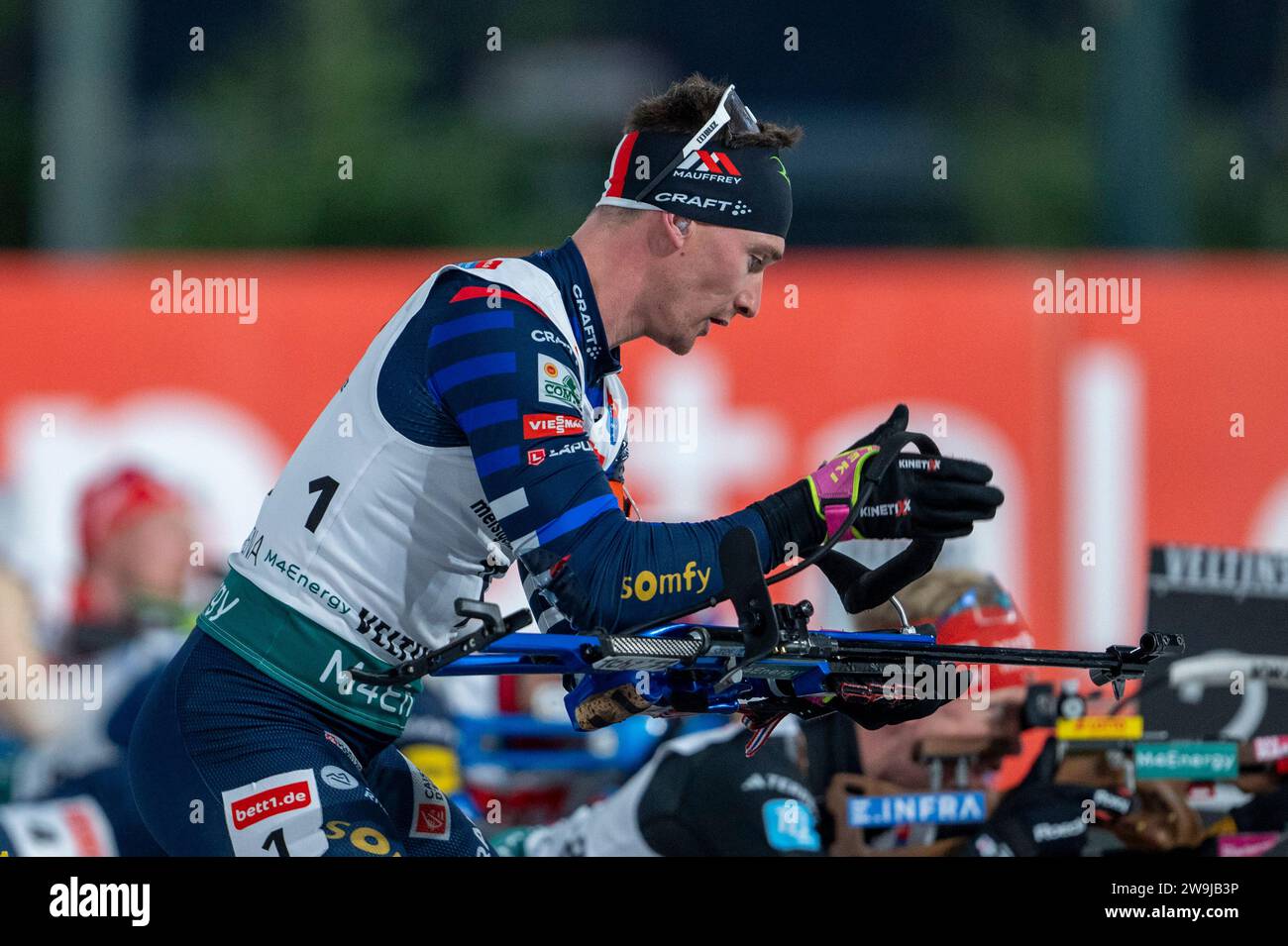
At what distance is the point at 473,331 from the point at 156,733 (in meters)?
1.04

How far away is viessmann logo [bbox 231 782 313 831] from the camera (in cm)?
367

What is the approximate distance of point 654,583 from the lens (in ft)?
11.8

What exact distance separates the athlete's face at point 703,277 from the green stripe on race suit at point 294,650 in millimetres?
913

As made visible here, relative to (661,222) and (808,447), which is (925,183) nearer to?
(808,447)

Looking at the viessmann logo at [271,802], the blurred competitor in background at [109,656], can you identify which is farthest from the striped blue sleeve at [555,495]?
the blurred competitor in background at [109,656]

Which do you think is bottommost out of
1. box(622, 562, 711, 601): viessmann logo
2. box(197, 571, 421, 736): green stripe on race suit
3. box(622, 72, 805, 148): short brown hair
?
box(197, 571, 421, 736): green stripe on race suit

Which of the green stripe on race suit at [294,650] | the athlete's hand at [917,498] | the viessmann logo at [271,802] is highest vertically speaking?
the athlete's hand at [917,498]

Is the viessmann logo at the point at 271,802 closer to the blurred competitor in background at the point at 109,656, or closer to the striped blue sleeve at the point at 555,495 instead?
the striped blue sleeve at the point at 555,495

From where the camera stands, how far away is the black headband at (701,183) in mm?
3982

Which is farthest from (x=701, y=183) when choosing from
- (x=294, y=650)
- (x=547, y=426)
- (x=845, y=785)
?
(x=845, y=785)

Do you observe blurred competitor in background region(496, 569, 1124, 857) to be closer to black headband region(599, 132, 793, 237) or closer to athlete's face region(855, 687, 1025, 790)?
athlete's face region(855, 687, 1025, 790)
